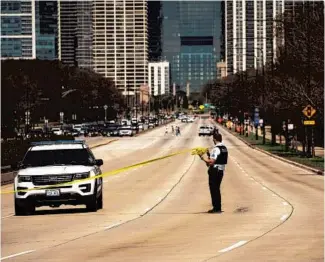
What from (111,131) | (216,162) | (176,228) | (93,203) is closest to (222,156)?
(216,162)

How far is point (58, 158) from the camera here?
23.5 metres

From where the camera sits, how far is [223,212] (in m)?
22.3

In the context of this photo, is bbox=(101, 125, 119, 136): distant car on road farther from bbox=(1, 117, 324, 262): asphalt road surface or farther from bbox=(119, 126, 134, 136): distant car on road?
bbox=(1, 117, 324, 262): asphalt road surface

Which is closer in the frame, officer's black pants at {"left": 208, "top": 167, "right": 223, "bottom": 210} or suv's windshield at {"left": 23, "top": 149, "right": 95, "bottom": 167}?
officer's black pants at {"left": 208, "top": 167, "right": 223, "bottom": 210}

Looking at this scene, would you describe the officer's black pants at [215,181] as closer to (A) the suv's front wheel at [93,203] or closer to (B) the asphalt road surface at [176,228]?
(B) the asphalt road surface at [176,228]

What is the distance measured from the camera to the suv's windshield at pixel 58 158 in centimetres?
2316

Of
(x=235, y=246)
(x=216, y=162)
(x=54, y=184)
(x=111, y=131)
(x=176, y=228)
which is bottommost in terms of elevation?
(x=111, y=131)

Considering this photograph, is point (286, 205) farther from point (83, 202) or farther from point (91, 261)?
point (91, 261)

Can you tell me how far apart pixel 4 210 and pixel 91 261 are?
1273cm

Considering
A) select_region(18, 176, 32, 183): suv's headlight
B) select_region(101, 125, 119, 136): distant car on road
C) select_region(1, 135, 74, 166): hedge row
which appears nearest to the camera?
select_region(18, 176, 32, 183): suv's headlight

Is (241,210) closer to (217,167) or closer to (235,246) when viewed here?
(217,167)

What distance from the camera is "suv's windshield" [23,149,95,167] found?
23156mm

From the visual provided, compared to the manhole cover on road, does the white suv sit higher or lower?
higher

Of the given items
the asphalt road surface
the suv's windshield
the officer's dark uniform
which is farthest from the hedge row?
the officer's dark uniform
